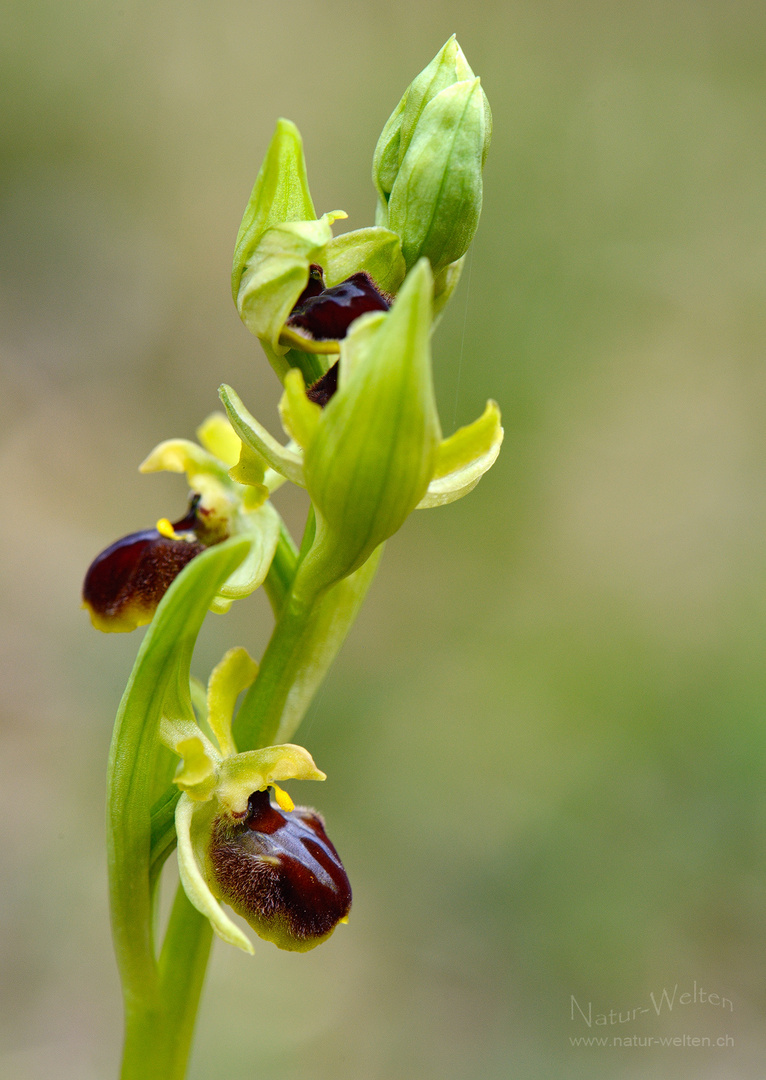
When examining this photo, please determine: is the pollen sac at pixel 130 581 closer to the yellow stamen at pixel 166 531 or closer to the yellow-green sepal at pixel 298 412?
the yellow stamen at pixel 166 531

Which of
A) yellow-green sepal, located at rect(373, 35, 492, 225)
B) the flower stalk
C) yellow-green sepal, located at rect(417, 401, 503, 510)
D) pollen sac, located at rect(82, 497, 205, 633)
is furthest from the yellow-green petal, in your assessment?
yellow-green sepal, located at rect(373, 35, 492, 225)

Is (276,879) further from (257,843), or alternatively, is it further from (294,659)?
(294,659)

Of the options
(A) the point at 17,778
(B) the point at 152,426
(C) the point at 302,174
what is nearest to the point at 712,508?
(B) the point at 152,426

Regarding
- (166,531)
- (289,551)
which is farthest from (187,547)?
(289,551)

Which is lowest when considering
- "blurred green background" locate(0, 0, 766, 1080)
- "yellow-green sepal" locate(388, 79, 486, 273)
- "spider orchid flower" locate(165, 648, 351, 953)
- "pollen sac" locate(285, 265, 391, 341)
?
"blurred green background" locate(0, 0, 766, 1080)

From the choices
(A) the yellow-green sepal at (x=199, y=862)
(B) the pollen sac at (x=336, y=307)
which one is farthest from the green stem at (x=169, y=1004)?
(B) the pollen sac at (x=336, y=307)

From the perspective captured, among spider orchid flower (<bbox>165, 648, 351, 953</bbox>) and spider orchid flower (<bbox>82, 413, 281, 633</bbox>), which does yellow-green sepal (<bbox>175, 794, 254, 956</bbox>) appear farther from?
spider orchid flower (<bbox>82, 413, 281, 633</bbox>)

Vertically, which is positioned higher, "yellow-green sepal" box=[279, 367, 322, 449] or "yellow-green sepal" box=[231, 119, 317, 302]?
"yellow-green sepal" box=[231, 119, 317, 302]
